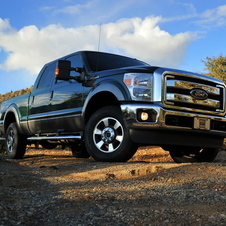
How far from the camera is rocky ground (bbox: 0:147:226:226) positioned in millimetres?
2078

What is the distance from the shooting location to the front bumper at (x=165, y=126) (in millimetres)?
4605

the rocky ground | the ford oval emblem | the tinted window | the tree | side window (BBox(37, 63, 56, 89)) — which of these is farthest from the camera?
the tree

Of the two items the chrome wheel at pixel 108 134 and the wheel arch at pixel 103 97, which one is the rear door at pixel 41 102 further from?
the chrome wheel at pixel 108 134

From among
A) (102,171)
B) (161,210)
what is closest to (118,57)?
(102,171)

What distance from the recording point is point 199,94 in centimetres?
505

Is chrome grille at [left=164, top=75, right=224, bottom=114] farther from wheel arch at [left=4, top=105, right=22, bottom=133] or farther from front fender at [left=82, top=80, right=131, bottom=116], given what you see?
wheel arch at [left=4, top=105, right=22, bottom=133]

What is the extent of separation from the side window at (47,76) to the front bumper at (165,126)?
240 cm

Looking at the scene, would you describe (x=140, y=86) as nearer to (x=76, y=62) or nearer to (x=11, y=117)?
(x=76, y=62)

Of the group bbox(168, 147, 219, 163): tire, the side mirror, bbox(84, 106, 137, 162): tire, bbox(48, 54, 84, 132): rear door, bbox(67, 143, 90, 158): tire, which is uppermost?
the side mirror

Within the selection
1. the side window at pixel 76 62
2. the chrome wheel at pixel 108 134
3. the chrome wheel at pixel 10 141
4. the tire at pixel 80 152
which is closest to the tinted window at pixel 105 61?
the side window at pixel 76 62

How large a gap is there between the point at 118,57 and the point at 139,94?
1793 mm

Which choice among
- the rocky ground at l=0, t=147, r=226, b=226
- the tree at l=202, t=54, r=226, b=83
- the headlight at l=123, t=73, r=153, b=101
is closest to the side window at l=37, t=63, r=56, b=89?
the headlight at l=123, t=73, r=153, b=101

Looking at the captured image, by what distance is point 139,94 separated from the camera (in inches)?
185

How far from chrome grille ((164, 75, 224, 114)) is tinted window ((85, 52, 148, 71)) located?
140cm
